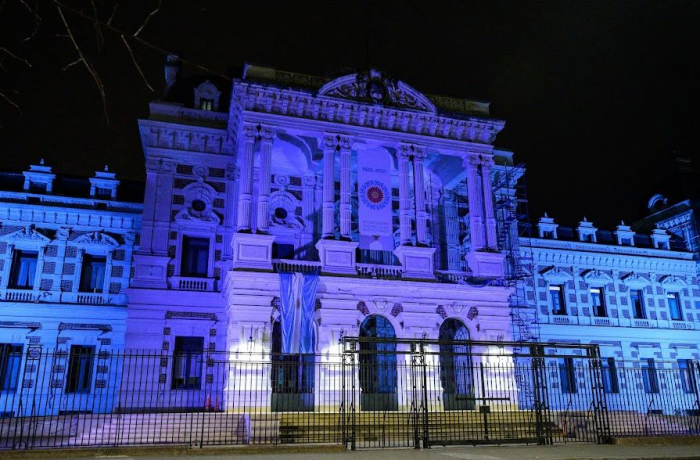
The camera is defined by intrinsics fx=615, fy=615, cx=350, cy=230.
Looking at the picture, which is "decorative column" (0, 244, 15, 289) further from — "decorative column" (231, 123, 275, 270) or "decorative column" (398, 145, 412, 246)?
"decorative column" (398, 145, 412, 246)

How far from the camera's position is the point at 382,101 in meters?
27.9

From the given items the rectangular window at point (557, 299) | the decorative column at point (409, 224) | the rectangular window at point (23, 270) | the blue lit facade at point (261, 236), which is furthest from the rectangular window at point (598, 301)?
the rectangular window at point (23, 270)

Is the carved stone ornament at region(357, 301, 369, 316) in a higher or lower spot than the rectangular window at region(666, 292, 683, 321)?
lower

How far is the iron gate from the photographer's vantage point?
1552 centimetres

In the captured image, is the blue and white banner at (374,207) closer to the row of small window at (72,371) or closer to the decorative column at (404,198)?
the decorative column at (404,198)

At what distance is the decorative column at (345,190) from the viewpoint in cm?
2586

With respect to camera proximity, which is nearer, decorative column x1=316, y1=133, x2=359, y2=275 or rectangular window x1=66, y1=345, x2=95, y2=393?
decorative column x1=316, y1=133, x2=359, y2=275

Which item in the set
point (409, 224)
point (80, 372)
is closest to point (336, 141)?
point (409, 224)

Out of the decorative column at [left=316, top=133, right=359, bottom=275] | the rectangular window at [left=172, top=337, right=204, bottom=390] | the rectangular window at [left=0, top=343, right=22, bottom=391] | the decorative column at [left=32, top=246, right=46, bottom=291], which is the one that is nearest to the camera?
the decorative column at [left=316, top=133, right=359, bottom=275]

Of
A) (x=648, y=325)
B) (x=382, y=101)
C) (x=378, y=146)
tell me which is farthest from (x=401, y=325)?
(x=648, y=325)

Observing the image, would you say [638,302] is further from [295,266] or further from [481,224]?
[295,266]

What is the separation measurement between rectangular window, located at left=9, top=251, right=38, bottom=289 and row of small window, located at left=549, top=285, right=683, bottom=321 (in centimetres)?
2741

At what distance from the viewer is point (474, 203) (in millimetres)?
28203

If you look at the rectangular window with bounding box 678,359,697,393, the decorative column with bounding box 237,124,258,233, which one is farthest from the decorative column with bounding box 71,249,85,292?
the rectangular window with bounding box 678,359,697,393
